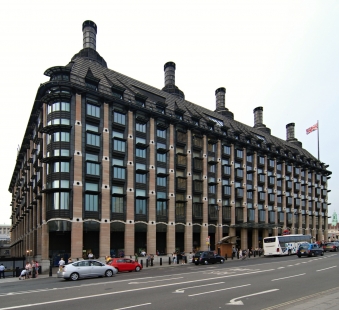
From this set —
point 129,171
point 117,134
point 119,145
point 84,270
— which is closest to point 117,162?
point 129,171

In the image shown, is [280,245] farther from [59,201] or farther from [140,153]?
[59,201]

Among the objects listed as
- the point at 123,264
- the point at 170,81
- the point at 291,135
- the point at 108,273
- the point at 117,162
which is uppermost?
the point at 170,81

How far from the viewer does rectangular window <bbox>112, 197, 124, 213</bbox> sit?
4819 centimetres

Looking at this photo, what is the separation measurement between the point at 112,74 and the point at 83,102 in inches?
488

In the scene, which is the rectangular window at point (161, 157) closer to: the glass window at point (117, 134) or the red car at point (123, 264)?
the glass window at point (117, 134)

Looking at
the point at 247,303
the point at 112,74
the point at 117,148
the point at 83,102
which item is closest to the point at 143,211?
the point at 117,148

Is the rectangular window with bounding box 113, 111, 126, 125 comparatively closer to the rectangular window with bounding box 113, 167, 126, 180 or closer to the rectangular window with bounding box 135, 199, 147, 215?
the rectangular window with bounding box 113, 167, 126, 180

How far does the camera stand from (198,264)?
135ft

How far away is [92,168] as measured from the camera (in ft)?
153

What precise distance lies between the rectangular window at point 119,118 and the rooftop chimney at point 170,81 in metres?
21.4

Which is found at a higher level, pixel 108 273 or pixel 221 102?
pixel 221 102

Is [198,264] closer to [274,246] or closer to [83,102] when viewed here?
[274,246]

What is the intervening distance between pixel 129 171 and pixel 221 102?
1611 inches

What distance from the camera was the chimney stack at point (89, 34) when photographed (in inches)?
2328
